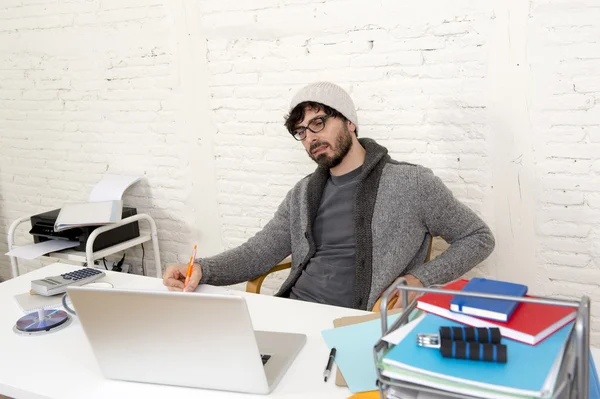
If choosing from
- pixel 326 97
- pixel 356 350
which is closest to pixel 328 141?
pixel 326 97

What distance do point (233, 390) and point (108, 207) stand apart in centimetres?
191

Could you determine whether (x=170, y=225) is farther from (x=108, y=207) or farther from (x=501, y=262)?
(x=501, y=262)

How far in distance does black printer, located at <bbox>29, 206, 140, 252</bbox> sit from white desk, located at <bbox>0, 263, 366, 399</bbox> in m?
1.08

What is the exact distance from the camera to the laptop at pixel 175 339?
1.08 m

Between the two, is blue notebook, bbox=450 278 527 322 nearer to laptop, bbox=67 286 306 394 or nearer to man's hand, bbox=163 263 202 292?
laptop, bbox=67 286 306 394

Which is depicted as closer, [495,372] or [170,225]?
[495,372]

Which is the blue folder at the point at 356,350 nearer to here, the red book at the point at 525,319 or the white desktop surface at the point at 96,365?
the white desktop surface at the point at 96,365

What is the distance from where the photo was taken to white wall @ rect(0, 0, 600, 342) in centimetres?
211

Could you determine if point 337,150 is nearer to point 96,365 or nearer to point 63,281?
point 63,281

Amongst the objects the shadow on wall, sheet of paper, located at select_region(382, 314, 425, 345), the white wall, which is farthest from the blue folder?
the shadow on wall

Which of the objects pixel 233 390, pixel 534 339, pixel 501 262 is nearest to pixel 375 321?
pixel 233 390

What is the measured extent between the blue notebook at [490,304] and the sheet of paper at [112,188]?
2350 mm

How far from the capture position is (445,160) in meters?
2.32

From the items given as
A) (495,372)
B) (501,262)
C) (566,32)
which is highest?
(566,32)
